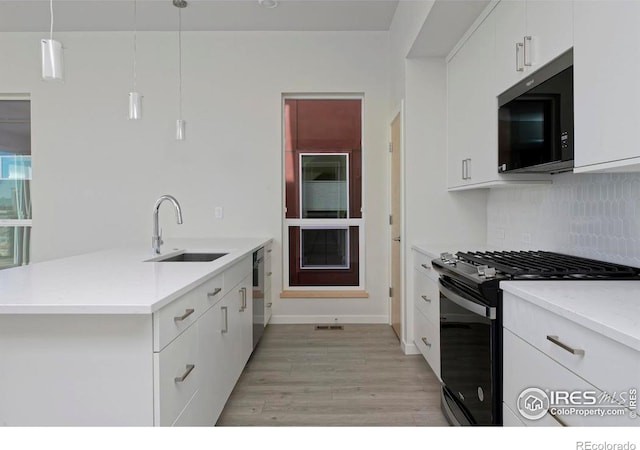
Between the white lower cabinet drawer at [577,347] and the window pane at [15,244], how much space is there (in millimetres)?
4687

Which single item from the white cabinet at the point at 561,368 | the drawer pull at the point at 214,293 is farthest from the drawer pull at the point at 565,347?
the drawer pull at the point at 214,293

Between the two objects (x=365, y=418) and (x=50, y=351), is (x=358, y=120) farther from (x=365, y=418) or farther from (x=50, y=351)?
(x=50, y=351)

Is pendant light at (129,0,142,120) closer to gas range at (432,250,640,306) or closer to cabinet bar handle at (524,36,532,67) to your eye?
gas range at (432,250,640,306)

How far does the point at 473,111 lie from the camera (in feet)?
8.77

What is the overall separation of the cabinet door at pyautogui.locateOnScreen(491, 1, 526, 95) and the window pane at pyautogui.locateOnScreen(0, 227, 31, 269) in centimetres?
459

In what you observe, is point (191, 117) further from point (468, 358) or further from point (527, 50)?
point (468, 358)

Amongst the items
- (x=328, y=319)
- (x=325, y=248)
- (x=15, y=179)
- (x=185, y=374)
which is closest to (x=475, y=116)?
(x=325, y=248)

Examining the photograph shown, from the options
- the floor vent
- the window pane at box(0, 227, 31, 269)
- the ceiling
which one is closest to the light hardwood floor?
the floor vent

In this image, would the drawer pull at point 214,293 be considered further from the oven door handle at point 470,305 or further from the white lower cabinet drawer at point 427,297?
the white lower cabinet drawer at point 427,297

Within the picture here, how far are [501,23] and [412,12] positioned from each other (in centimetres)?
88

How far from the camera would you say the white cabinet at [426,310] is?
2.55 metres

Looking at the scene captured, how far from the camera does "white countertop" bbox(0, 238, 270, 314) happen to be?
1.19 metres

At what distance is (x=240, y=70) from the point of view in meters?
4.07
